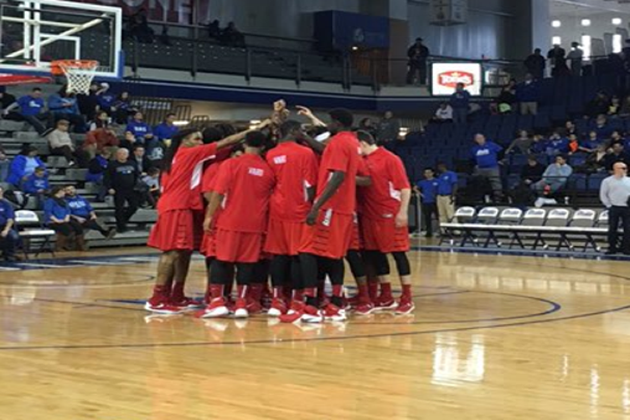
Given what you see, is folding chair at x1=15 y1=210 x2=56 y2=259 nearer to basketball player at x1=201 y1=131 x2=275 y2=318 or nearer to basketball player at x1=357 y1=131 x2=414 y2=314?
basketball player at x1=201 y1=131 x2=275 y2=318

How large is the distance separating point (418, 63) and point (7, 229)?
66.8ft

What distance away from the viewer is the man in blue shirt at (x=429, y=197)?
80.4 feet

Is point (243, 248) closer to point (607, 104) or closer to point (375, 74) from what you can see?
point (607, 104)

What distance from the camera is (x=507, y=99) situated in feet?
103

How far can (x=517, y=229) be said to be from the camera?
66.8 ft

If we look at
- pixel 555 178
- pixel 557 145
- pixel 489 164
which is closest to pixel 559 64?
pixel 557 145

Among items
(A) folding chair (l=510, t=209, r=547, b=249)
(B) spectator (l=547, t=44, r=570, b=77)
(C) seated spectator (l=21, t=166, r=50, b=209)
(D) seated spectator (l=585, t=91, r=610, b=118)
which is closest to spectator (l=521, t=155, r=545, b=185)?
(A) folding chair (l=510, t=209, r=547, b=249)

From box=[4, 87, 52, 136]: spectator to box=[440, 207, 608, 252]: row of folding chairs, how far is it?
8.59 metres

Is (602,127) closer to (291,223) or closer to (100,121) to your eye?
(100,121)

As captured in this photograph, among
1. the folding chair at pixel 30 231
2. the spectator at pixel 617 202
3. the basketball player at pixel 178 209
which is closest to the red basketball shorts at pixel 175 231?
the basketball player at pixel 178 209

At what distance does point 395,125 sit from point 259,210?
2234cm

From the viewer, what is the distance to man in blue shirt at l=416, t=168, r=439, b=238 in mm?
24500

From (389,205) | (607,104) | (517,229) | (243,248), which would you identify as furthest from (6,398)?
(607,104)

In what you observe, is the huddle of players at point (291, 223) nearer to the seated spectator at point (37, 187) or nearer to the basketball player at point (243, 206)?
the basketball player at point (243, 206)
